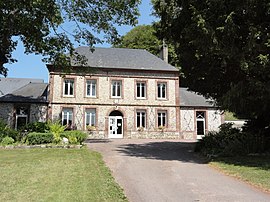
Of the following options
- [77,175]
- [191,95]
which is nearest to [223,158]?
[77,175]

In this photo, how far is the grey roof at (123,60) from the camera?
29266mm

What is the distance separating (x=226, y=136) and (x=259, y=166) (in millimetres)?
5193

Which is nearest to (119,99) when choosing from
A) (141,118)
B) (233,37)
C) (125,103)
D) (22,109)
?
(125,103)

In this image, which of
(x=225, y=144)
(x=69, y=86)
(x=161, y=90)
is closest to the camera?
(x=225, y=144)

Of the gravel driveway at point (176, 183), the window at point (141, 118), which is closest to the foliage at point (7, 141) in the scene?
the gravel driveway at point (176, 183)

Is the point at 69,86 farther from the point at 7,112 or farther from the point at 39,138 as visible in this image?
the point at 39,138

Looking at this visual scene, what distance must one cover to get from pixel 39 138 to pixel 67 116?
10019 millimetres

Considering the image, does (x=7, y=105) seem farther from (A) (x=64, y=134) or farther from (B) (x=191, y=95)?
(B) (x=191, y=95)

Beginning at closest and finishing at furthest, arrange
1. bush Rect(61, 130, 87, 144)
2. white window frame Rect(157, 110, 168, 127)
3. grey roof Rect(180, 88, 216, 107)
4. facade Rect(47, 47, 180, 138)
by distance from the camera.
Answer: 1. bush Rect(61, 130, 87, 144)
2. facade Rect(47, 47, 180, 138)
3. white window frame Rect(157, 110, 168, 127)
4. grey roof Rect(180, 88, 216, 107)

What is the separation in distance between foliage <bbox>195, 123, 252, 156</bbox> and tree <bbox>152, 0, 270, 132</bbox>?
1.87 metres

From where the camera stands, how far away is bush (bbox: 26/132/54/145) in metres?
17.6

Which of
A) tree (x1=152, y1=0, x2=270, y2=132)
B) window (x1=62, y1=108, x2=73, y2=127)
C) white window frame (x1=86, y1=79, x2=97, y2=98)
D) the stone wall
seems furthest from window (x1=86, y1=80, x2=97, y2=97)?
tree (x1=152, y1=0, x2=270, y2=132)

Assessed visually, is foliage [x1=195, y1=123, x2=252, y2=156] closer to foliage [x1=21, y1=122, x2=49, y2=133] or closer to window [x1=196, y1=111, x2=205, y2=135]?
foliage [x1=21, y1=122, x2=49, y2=133]

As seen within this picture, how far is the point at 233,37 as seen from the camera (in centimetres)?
1143
